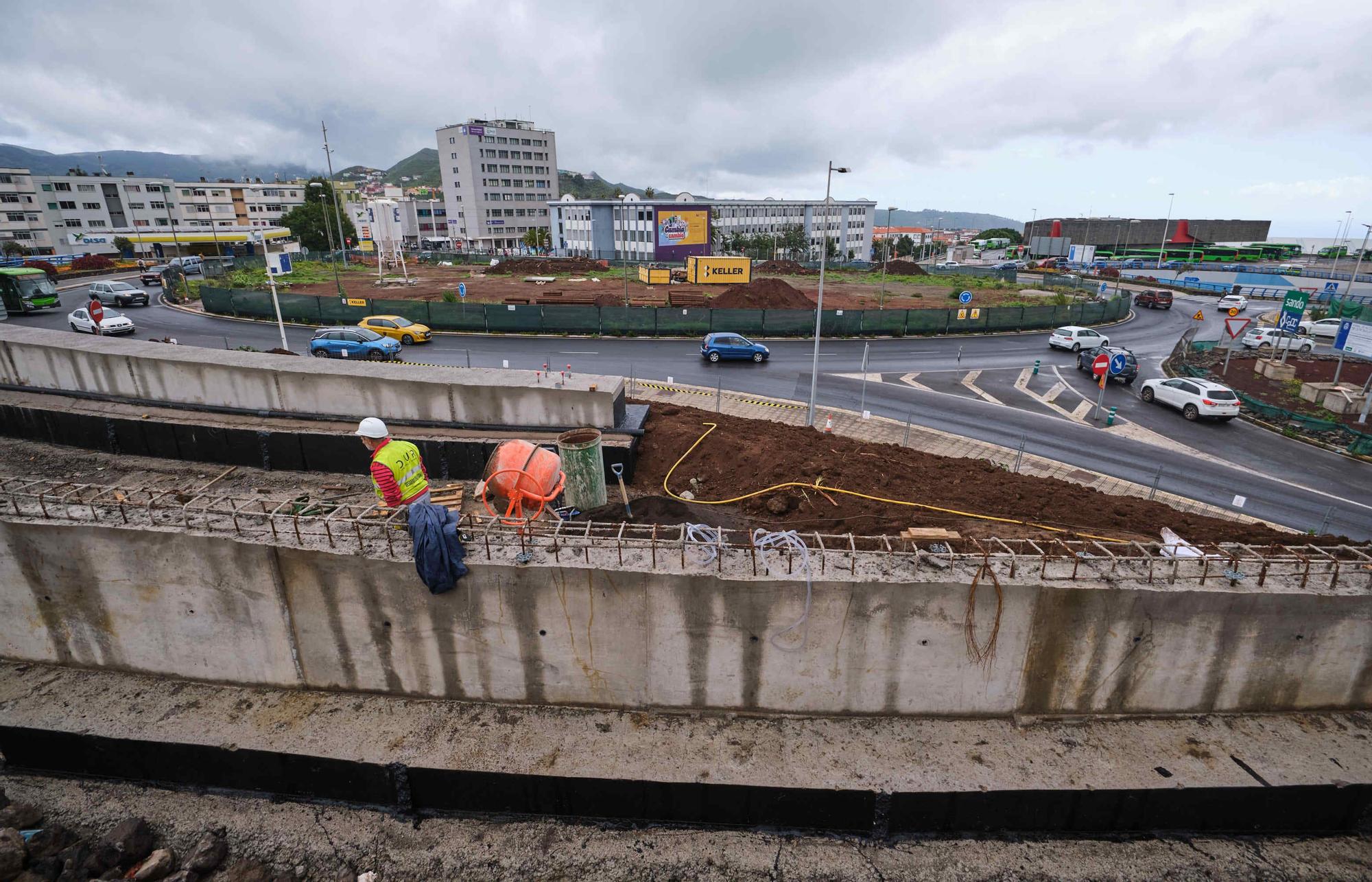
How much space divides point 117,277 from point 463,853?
2893 inches

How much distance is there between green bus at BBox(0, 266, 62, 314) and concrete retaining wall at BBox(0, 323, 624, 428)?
28.8 metres

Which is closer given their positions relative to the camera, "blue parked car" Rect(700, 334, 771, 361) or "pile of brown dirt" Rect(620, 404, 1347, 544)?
"pile of brown dirt" Rect(620, 404, 1347, 544)

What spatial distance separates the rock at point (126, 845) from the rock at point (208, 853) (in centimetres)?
47

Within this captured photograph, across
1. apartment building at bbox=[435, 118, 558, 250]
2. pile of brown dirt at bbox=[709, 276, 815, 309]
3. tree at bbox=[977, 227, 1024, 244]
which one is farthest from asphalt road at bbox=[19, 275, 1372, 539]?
tree at bbox=[977, 227, 1024, 244]

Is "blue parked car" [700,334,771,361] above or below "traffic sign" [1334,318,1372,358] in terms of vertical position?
below

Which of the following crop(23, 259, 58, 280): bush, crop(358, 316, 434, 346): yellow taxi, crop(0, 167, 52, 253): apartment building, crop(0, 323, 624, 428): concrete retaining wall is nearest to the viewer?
crop(0, 323, 624, 428): concrete retaining wall

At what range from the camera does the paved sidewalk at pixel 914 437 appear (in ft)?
52.6

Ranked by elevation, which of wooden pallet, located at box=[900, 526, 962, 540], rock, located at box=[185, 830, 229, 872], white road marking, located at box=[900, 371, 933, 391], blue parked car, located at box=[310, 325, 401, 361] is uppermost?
blue parked car, located at box=[310, 325, 401, 361]

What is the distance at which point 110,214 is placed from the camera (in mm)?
87250

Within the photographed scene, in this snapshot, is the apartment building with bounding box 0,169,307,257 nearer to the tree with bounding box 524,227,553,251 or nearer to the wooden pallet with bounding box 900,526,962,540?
the tree with bounding box 524,227,553,251

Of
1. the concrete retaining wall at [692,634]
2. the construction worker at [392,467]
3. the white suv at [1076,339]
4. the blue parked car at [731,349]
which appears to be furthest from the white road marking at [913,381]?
the construction worker at [392,467]

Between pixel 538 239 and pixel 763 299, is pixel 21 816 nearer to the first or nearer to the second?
pixel 763 299

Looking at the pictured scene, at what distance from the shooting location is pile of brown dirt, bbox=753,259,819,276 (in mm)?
73188

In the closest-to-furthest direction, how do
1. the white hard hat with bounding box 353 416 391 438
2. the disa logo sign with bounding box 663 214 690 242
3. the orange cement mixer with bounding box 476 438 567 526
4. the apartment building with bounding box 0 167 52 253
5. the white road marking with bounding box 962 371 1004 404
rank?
1. the white hard hat with bounding box 353 416 391 438
2. the orange cement mixer with bounding box 476 438 567 526
3. the white road marking with bounding box 962 371 1004 404
4. the disa logo sign with bounding box 663 214 690 242
5. the apartment building with bounding box 0 167 52 253
